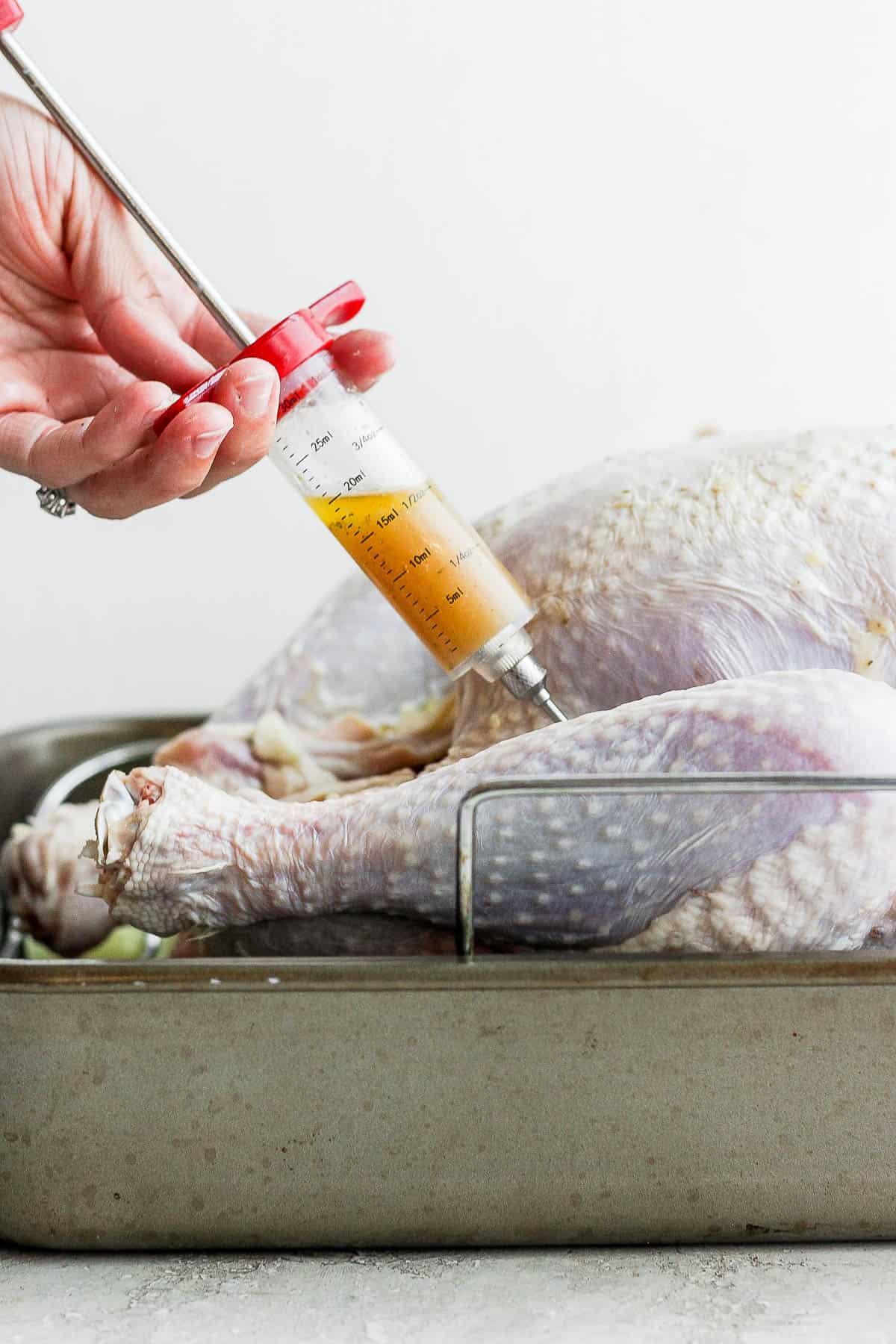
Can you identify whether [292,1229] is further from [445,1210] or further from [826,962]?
[826,962]

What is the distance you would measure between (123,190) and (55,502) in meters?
0.21

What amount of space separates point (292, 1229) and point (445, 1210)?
0.08m

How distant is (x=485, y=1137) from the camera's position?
0.72 m

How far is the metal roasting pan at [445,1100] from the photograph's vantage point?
696mm

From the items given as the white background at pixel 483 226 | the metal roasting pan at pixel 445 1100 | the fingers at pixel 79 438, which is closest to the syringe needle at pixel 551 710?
the metal roasting pan at pixel 445 1100

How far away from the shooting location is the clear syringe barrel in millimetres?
853

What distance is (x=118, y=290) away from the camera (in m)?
1.05

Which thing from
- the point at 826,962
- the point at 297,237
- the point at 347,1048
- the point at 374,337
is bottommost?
the point at 826,962

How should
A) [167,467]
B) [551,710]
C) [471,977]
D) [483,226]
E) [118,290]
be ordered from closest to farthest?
[471,977] → [167,467] → [551,710] → [118,290] → [483,226]

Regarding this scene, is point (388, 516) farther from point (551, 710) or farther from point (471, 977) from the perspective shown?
point (471, 977)

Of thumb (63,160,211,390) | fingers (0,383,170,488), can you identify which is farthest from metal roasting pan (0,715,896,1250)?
thumb (63,160,211,390)

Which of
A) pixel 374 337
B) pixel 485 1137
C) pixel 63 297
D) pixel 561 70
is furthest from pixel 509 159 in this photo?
pixel 485 1137

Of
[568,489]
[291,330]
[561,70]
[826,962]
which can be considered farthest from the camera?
[561,70]

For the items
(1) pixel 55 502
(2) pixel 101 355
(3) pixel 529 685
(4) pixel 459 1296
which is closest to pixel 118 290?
(2) pixel 101 355
